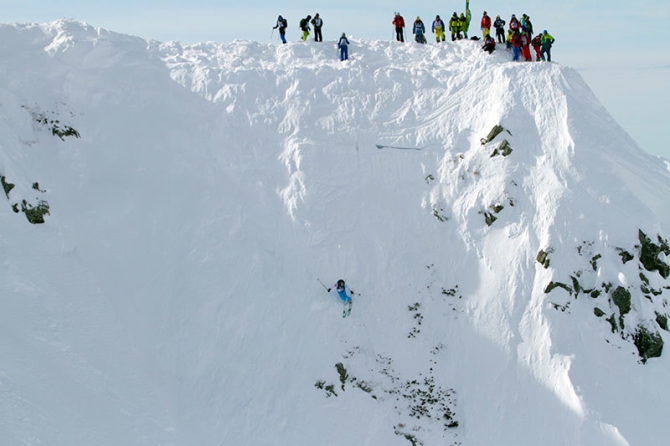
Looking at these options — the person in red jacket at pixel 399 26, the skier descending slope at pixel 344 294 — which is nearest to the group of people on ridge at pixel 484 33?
the person in red jacket at pixel 399 26

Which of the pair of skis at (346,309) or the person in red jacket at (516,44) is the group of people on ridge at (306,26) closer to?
the person in red jacket at (516,44)

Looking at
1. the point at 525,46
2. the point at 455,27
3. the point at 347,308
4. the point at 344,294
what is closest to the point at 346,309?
the point at 347,308

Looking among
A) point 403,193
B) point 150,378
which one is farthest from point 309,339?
point 403,193

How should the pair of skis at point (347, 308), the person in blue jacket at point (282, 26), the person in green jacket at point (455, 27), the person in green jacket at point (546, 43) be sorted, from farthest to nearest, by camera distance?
Result: 1. the person in green jacket at point (455, 27)
2. the person in blue jacket at point (282, 26)
3. the person in green jacket at point (546, 43)
4. the pair of skis at point (347, 308)

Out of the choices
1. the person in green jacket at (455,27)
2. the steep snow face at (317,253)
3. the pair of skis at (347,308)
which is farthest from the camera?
the person in green jacket at (455,27)

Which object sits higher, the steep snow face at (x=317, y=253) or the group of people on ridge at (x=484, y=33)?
the group of people on ridge at (x=484, y=33)

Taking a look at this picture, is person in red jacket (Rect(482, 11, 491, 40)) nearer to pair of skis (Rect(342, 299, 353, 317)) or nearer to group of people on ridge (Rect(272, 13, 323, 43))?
group of people on ridge (Rect(272, 13, 323, 43))

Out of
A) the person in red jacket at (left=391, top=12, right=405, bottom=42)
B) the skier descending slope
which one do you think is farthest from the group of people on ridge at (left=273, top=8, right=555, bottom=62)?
the skier descending slope

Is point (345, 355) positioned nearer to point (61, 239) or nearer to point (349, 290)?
point (349, 290)
